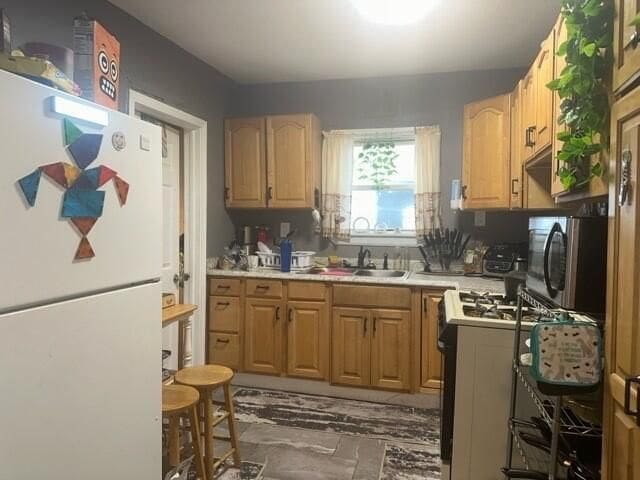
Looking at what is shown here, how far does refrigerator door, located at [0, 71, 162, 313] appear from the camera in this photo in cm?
104

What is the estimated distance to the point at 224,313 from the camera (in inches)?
134

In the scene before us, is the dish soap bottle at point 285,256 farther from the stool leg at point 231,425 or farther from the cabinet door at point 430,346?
the stool leg at point 231,425

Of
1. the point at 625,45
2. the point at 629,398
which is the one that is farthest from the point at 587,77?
the point at 629,398

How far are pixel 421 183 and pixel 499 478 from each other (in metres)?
2.26

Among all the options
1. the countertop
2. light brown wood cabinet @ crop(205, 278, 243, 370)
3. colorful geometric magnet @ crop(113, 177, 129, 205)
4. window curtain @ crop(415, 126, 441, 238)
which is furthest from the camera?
window curtain @ crop(415, 126, 441, 238)

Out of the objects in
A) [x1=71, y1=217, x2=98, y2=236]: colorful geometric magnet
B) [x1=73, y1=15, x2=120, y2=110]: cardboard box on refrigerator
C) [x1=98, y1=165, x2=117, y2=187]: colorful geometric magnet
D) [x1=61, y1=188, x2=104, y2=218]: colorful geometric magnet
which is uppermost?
[x1=73, y1=15, x2=120, y2=110]: cardboard box on refrigerator

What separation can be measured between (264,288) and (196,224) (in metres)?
0.73

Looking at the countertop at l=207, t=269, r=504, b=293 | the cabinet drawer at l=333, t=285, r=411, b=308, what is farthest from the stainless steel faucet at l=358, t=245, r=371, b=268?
the cabinet drawer at l=333, t=285, r=411, b=308

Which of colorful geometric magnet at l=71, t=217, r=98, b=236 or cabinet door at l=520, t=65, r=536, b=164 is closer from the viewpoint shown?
colorful geometric magnet at l=71, t=217, r=98, b=236

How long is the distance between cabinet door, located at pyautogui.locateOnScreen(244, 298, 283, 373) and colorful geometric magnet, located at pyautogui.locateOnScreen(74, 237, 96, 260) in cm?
209

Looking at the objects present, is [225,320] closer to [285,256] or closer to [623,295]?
[285,256]

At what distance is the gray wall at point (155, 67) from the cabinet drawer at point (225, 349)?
0.69 m

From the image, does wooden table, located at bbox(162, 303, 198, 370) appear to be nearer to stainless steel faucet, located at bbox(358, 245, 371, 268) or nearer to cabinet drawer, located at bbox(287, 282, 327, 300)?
cabinet drawer, located at bbox(287, 282, 327, 300)

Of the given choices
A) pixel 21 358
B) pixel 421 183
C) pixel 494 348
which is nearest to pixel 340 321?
pixel 421 183
